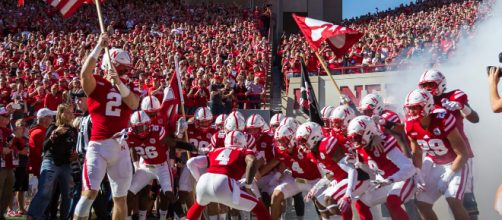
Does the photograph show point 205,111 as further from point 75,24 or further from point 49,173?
point 75,24

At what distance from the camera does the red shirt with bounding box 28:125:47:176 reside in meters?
9.73

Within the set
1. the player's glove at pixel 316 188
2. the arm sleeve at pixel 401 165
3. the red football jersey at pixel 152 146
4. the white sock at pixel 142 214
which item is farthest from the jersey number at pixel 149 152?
the arm sleeve at pixel 401 165

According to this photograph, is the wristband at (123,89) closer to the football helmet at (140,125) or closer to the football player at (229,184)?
the football player at (229,184)

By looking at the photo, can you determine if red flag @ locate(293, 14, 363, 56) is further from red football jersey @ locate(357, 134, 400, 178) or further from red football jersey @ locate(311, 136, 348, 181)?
red football jersey @ locate(357, 134, 400, 178)

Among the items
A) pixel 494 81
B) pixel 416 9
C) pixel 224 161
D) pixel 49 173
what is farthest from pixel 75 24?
pixel 494 81

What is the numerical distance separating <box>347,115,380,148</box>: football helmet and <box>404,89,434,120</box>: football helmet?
43 cm

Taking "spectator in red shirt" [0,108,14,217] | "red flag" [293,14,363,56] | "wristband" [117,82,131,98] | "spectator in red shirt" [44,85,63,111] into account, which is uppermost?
"red flag" [293,14,363,56]

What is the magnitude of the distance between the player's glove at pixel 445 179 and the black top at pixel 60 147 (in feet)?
14.8

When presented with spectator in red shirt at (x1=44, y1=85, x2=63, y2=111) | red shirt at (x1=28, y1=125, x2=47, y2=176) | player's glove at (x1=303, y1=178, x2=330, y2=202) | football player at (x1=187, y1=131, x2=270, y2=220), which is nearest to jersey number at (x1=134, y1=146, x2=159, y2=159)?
football player at (x1=187, y1=131, x2=270, y2=220)

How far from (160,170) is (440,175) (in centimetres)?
338

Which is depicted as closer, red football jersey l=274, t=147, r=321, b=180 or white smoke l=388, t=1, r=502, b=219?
red football jersey l=274, t=147, r=321, b=180

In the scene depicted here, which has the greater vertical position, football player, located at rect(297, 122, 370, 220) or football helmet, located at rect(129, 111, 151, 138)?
football helmet, located at rect(129, 111, 151, 138)

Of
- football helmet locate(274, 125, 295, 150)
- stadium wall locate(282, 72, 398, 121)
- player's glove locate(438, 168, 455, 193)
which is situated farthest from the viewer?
stadium wall locate(282, 72, 398, 121)

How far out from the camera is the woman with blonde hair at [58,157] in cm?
849
